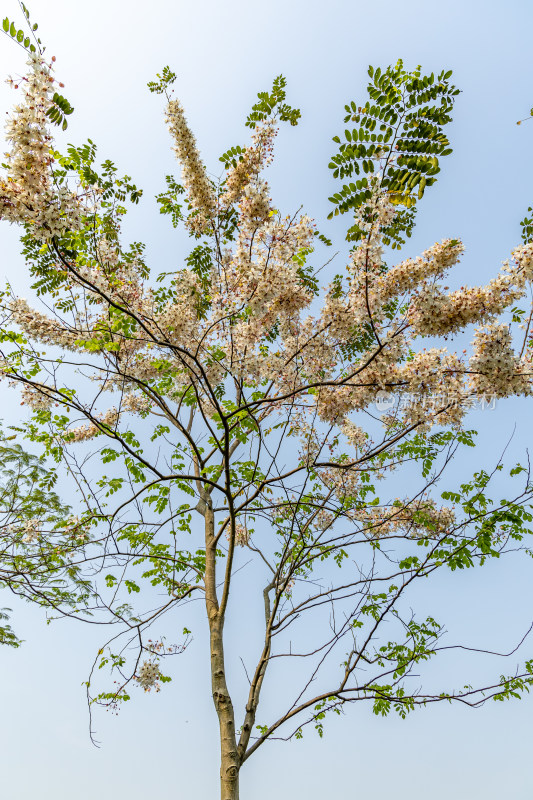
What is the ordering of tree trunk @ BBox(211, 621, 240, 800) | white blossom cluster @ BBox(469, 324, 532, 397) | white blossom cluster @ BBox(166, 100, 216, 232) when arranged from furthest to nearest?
white blossom cluster @ BBox(166, 100, 216, 232) → tree trunk @ BBox(211, 621, 240, 800) → white blossom cluster @ BBox(469, 324, 532, 397)

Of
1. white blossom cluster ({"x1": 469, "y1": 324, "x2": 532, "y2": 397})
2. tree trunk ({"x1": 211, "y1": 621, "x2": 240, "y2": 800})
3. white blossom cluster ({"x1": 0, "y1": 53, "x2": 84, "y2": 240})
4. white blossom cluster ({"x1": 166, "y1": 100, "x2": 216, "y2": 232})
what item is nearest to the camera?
white blossom cluster ({"x1": 0, "y1": 53, "x2": 84, "y2": 240})

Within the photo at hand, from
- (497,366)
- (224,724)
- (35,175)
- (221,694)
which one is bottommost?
(224,724)

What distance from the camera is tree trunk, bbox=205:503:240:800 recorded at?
471cm

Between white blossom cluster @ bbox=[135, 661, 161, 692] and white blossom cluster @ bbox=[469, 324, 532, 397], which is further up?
white blossom cluster @ bbox=[469, 324, 532, 397]

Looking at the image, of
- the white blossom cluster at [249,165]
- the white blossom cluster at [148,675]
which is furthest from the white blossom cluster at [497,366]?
the white blossom cluster at [148,675]

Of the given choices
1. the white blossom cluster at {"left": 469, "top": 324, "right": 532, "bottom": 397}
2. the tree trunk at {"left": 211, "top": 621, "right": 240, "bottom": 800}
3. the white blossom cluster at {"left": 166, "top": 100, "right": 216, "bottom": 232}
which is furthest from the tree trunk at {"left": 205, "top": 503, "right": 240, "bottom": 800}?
the white blossom cluster at {"left": 166, "top": 100, "right": 216, "bottom": 232}

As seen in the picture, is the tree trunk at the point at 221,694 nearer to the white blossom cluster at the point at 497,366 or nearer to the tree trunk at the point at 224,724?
the tree trunk at the point at 224,724

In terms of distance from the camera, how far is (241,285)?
168 inches

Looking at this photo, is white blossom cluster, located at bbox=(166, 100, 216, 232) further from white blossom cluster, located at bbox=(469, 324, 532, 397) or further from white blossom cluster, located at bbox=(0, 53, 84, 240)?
white blossom cluster, located at bbox=(469, 324, 532, 397)

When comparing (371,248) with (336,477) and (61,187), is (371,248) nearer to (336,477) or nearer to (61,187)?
(61,187)

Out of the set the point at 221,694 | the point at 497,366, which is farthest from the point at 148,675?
the point at 497,366

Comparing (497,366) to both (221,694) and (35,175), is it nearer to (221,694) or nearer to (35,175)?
(35,175)

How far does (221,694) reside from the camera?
5113 mm

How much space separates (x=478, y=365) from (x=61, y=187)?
3.23m
